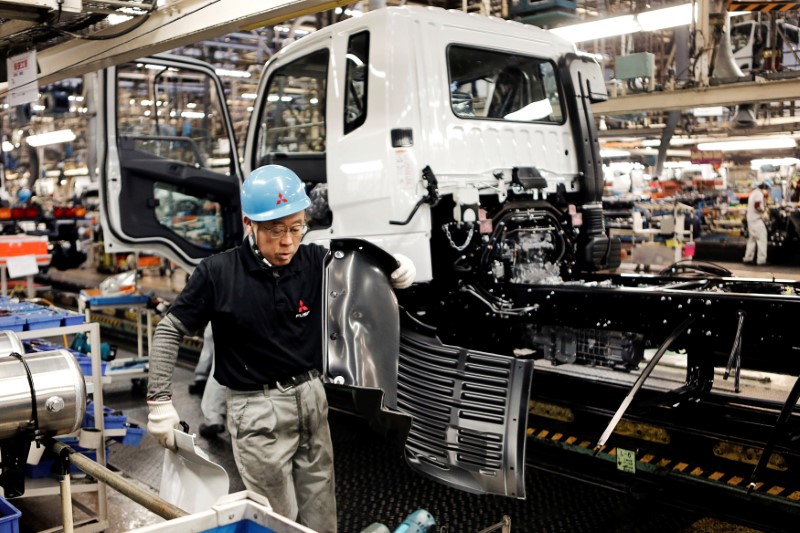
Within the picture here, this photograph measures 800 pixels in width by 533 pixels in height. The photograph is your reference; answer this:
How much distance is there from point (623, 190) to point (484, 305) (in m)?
12.0

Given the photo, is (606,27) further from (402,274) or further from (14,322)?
(14,322)

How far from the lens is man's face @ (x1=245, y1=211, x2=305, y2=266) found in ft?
9.34

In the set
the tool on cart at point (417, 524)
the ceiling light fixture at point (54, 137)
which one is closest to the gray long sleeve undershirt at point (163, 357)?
the tool on cart at point (417, 524)

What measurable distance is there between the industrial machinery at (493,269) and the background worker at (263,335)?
40 cm

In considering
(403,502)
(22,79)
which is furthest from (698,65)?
(22,79)

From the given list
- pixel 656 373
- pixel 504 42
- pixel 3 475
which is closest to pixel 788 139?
pixel 656 373

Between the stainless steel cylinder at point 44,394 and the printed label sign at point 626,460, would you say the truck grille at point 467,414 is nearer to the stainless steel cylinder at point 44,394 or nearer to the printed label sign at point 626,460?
the printed label sign at point 626,460

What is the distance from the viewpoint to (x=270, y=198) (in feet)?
9.21

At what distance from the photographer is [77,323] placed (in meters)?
4.09

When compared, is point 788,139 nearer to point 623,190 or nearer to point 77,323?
point 623,190

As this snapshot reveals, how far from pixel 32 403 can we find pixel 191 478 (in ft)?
1.74

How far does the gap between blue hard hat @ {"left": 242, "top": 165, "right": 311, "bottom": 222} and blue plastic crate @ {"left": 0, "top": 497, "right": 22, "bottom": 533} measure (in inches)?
47.6

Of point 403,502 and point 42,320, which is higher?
point 42,320

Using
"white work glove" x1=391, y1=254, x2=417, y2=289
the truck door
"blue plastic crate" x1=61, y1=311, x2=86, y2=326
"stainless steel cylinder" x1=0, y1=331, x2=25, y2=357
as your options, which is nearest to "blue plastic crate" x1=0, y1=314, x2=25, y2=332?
"blue plastic crate" x1=61, y1=311, x2=86, y2=326
